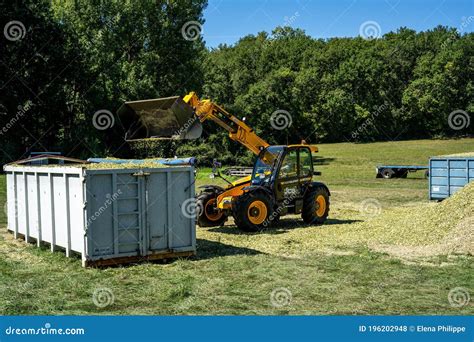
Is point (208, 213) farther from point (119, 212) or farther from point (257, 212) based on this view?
point (119, 212)

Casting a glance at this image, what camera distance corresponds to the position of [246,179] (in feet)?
55.0

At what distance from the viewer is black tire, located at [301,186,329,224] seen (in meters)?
17.0

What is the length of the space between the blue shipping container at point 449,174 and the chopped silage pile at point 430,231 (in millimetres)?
6922

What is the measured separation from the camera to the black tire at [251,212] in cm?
1520

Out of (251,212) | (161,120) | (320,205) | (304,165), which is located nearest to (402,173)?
(320,205)

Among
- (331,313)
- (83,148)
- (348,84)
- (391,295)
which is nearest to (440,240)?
(391,295)

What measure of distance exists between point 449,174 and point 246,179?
380 inches

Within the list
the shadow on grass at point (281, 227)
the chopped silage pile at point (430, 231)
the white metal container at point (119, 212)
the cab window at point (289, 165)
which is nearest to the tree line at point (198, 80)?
the shadow on grass at point (281, 227)

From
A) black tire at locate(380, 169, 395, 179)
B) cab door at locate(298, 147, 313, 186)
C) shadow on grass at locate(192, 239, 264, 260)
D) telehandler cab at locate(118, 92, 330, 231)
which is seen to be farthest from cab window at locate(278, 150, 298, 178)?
black tire at locate(380, 169, 395, 179)

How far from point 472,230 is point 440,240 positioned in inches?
27.4

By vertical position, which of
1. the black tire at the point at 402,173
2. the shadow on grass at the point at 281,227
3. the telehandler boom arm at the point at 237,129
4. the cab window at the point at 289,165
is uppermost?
the telehandler boom arm at the point at 237,129

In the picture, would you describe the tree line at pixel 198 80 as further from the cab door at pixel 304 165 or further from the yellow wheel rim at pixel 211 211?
the cab door at pixel 304 165

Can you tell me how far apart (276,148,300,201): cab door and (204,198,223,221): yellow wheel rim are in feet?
5.76

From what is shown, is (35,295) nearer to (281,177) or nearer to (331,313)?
(331,313)
